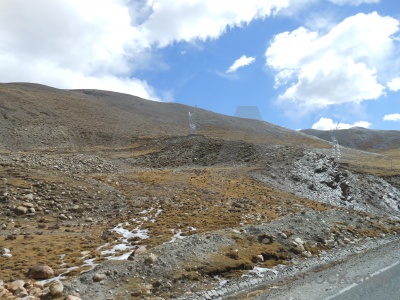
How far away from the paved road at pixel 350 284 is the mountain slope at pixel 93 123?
5894 cm

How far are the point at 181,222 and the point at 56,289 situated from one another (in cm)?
976

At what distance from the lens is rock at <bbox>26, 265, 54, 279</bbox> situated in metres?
11.7

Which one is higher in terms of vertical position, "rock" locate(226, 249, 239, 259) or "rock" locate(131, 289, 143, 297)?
"rock" locate(226, 249, 239, 259)

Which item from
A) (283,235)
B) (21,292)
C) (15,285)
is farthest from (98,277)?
(283,235)

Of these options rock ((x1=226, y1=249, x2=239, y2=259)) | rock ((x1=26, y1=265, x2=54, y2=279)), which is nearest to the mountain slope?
rock ((x1=26, y1=265, x2=54, y2=279))

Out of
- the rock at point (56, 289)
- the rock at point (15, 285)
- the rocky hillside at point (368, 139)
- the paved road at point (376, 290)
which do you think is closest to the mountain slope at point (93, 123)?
the rock at point (15, 285)

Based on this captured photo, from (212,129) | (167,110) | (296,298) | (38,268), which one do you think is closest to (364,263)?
(296,298)

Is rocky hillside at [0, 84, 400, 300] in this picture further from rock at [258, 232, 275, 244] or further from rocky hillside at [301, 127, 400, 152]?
rocky hillside at [301, 127, 400, 152]

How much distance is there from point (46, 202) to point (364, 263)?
17424 millimetres

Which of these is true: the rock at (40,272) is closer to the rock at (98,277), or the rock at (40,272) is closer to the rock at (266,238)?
the rock at (98,277)

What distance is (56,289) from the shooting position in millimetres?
10320

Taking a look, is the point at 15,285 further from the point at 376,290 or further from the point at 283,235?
the point at 283,235

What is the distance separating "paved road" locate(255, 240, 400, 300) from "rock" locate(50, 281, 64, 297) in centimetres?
595

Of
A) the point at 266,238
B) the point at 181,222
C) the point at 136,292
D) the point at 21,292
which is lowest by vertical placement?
the point at 136,292
